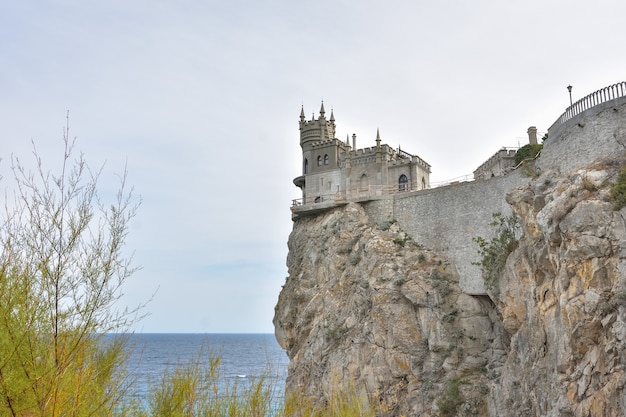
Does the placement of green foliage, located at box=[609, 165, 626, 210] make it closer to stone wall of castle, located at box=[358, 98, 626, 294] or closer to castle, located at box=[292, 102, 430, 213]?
stone wall of castle, located at box=[358, 98, 626, 294]

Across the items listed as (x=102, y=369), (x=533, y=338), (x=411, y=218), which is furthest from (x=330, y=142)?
(x=102, y=369)

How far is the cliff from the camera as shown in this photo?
1831 centimetres

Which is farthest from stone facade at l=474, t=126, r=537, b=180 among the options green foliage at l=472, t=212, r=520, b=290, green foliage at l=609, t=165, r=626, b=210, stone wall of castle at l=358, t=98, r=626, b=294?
green foliage at l=609, t=165, r=626, b=210

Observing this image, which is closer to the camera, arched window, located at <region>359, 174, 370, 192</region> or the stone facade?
the stone facade

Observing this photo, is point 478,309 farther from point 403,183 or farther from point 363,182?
point 363,182

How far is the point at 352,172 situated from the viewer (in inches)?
1516

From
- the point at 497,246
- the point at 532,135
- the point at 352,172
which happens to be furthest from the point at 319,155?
the point at 497,246

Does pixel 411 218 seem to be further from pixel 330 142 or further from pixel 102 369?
pixel 102 369

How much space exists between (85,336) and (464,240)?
24635 mm

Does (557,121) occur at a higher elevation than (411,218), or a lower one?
higher

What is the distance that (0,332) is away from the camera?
7.46 m

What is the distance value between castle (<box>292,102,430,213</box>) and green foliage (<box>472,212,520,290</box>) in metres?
8.54

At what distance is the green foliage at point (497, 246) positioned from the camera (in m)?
26.6

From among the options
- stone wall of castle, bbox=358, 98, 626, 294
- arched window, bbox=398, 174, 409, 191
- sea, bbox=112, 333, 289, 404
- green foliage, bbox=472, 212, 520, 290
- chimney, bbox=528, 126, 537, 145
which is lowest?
sea, bbox=112, 333, 289, 404
